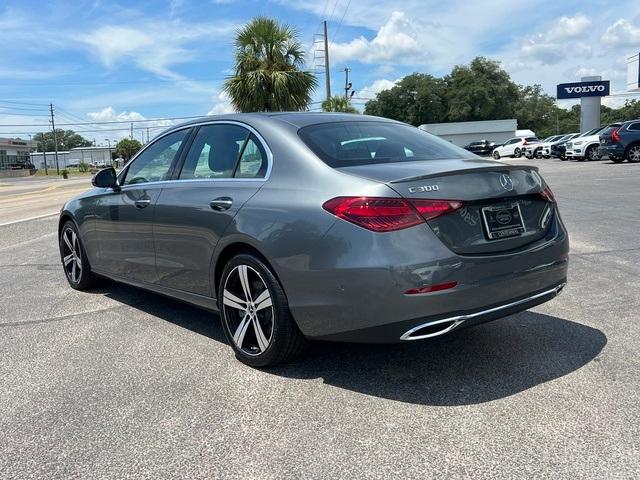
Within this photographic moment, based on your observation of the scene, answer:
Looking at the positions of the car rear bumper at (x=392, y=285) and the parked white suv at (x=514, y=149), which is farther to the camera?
the parked white suv at (x=514, y=149)

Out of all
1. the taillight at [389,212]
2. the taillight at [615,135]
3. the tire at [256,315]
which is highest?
the taillight at [615,135]

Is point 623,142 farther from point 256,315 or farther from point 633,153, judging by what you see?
point 256,315

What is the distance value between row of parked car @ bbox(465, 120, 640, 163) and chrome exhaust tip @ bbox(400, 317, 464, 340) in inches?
902

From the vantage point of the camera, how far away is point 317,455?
8.89 feet

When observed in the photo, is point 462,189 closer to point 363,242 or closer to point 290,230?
point 363,242

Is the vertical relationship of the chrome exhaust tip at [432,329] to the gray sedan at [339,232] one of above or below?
below

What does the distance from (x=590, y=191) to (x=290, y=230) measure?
1242cm

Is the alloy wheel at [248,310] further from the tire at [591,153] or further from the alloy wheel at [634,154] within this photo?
the tire at [591,153]

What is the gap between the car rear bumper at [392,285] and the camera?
9.91 ft

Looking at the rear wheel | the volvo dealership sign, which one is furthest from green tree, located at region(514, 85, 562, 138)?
the rear wheel

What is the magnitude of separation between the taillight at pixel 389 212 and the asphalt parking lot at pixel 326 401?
3.26 ft

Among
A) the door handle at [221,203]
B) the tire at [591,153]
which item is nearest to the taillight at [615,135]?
the tire at [591,153]

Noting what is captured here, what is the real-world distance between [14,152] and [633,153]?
10144 centimetres

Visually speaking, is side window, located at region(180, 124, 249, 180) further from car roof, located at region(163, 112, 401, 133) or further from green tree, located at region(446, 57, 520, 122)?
green tree, located at region(446, 57, 520, 122)
